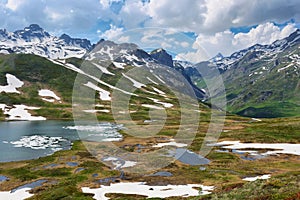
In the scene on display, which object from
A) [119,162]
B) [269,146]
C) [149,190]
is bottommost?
[149,190]

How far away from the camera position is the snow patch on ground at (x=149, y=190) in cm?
4362

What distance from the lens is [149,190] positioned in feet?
152

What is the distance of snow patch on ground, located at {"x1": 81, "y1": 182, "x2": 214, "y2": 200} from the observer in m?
43.6

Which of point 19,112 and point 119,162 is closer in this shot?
point 119,162

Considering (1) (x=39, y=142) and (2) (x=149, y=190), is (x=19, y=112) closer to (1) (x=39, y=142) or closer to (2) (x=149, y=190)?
(1) (x=39, y=142)

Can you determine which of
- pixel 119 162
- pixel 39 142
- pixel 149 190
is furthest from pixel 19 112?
pixel 149 190

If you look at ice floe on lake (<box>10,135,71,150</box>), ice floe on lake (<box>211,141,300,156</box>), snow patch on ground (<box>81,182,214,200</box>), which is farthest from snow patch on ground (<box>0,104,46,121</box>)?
snow patch on ground (<box>81,182,214,200</box>)

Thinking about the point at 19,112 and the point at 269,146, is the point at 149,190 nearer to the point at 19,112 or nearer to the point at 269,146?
the point at 269,146

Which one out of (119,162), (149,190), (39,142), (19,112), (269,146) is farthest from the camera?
(19,112)

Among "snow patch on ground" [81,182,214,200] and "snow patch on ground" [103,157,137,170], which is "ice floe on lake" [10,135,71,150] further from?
"snow patch on ground" [81,182,214,200]

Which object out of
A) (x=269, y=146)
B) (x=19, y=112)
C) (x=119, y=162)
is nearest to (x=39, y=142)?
(x=119, y=162)

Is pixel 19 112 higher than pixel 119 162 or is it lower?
higher

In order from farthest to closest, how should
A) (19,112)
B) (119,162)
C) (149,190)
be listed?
(19,112)
(119,162)
(149,190)

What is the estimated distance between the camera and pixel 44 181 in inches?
2137
